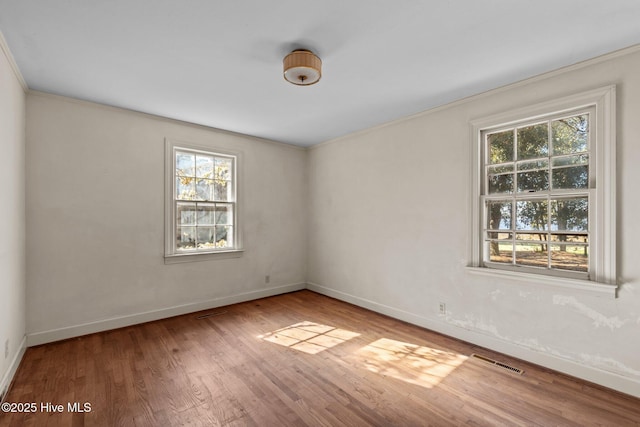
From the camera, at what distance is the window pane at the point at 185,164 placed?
402 cm

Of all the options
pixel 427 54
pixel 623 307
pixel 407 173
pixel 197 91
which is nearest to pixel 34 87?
pixel 197 91

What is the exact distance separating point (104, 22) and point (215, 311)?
135 inches

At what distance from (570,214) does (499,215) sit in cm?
58

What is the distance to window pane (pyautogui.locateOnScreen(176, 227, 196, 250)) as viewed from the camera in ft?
13.1

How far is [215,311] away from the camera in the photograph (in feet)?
13.5

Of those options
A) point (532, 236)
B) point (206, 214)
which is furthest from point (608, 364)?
point (206, 214)

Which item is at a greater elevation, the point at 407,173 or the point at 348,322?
the point at 407,173

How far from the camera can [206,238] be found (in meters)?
4.27

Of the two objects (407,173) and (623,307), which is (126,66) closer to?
(407,173)

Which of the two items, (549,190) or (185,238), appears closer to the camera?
(549,190)

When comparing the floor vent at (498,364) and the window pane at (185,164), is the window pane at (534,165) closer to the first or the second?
the floor vent at (498,364)

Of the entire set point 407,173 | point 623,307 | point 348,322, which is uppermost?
point 407,173

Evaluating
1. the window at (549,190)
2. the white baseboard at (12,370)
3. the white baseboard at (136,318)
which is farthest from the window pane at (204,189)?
the window at (549,190)

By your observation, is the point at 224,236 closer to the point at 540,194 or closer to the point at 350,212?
the point at 350,212
